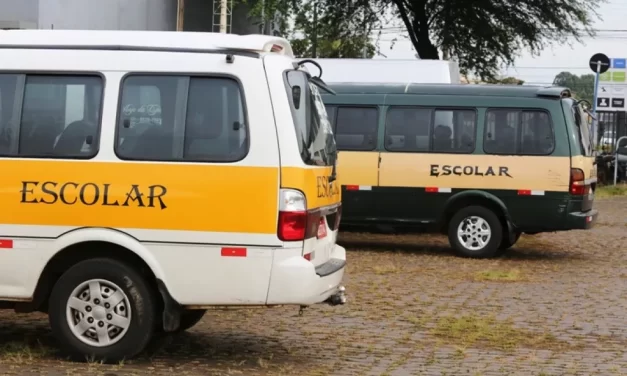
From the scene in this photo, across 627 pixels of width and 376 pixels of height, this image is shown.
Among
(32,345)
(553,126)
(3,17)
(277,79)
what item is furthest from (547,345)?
(3,17)

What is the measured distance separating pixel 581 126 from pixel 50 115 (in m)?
9.85

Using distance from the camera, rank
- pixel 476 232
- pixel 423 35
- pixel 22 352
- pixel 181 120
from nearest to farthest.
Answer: pixel 181 120 → pixel 22 352 → pixel 476 232 → pixel 423 35

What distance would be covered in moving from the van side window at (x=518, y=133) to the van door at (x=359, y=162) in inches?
62.4

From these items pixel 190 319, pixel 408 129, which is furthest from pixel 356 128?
pixel 190 319

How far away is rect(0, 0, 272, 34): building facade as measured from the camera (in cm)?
2467

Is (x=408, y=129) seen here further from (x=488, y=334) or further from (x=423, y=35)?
(x=423, y=35)

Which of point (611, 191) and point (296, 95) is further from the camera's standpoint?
point (611, 191)

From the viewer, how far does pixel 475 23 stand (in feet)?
124

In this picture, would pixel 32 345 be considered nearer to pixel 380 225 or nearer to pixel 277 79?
pixel 277 79

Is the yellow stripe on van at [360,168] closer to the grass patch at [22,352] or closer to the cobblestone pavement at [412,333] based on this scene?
the cobblestone pavement at [412,333]

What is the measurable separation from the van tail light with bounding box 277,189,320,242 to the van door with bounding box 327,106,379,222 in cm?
900

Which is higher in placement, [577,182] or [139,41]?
[139,41]

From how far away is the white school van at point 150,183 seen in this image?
7.91 metres

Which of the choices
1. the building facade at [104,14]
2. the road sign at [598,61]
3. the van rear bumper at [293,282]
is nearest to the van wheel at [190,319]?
the van rear bumper at [293,282]
